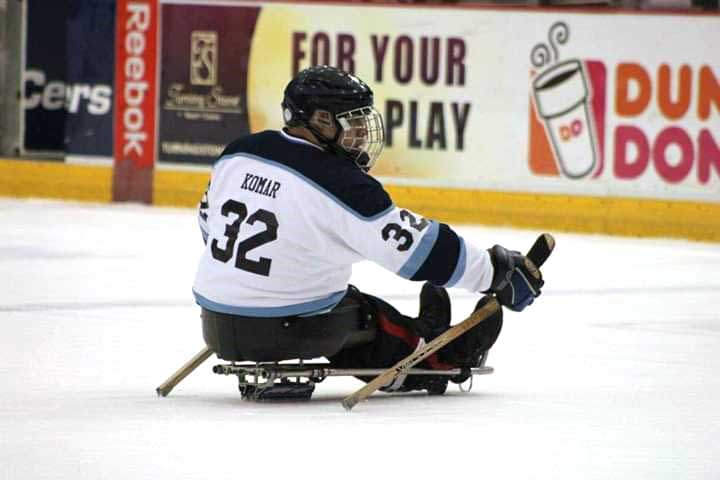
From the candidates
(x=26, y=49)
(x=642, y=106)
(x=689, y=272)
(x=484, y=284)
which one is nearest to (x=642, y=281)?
(x=689, y=272)

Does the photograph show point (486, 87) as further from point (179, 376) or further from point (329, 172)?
point (329, 172)

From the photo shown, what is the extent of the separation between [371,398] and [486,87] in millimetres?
6848

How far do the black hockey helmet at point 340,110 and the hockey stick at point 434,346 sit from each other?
22.2 inches

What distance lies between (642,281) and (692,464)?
5.08m

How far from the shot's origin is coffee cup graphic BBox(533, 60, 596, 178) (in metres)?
12.5

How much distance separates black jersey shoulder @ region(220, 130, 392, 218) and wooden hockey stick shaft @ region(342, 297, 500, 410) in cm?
46

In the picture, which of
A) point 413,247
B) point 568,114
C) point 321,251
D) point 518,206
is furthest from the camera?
point 518,206

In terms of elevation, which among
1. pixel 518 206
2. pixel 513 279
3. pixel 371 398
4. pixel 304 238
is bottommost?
pixel 518 206

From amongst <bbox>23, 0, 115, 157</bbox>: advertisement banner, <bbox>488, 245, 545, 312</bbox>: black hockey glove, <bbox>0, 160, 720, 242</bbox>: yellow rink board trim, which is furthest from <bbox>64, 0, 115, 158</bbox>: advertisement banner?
<bbox>488, 245, 545, 312</bbox>: black hockey glove

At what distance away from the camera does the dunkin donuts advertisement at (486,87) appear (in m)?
12.2

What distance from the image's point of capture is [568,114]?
12.6m

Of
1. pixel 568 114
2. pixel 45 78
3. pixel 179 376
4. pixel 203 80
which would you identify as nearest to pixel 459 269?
pixel 179 376

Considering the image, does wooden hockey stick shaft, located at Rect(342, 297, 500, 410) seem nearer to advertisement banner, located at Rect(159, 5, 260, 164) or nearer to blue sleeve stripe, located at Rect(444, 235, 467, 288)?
blue sleeve stripe, located at Rect(444, 235, 467, 288)

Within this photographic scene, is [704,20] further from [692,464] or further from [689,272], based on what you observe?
[692,464]
